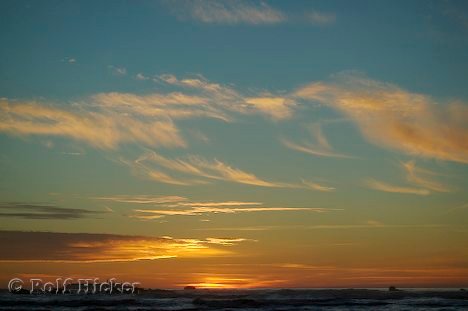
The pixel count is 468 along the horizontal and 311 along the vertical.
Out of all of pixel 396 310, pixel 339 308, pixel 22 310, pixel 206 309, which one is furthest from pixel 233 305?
pixel 22 310

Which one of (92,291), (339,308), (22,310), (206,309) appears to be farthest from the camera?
(92,291)

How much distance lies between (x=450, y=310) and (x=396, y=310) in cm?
643

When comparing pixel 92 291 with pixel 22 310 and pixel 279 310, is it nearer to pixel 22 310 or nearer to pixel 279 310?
pixel 22 310

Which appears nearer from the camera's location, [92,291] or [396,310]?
[396,310]

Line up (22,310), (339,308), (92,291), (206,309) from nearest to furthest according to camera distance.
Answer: (22,310) → (206,309) → (339,308) → (92,291)

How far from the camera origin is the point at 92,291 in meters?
92.1

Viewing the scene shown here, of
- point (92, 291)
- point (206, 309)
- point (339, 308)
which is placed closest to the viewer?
point (206, 309)

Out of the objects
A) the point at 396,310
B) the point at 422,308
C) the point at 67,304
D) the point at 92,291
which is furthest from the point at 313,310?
the point at 92,291

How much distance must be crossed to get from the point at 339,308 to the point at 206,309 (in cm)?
1692

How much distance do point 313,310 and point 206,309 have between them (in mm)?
12980

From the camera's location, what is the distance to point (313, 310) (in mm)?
62594

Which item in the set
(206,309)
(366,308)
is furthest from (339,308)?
(206,309)

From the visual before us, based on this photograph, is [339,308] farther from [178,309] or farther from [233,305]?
[178,309]

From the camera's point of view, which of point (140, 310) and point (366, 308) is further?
point (366, 308)
